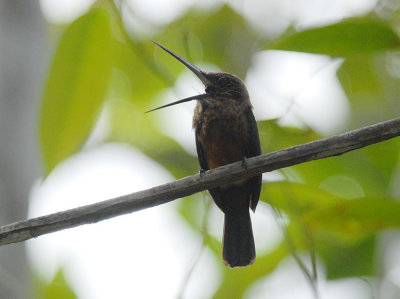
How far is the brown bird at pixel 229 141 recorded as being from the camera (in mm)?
3588

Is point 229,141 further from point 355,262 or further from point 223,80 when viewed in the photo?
point 355,262

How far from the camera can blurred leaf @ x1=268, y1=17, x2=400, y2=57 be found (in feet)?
6.90

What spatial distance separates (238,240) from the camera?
147 inches

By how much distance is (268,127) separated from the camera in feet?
7.60

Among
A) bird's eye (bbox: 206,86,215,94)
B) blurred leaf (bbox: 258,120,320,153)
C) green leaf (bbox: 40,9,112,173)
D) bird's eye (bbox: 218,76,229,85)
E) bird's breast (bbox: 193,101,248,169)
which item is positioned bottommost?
blurred leaf (bbox: 258,120,320,153)

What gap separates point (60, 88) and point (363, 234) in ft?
4.00

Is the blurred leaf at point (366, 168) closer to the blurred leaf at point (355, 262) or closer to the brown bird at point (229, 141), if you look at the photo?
the blurred leaf at point (355, 262)

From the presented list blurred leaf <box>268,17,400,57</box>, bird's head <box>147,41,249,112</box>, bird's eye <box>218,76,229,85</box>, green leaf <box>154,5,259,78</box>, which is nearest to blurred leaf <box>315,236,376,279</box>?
blurred leaf <box>268,17,400,57</box>

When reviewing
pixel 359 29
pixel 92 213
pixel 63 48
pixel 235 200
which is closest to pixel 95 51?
pixel 63 48

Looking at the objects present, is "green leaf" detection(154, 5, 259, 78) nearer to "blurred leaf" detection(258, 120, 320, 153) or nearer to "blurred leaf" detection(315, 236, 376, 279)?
"blurred leaf" detection(258, 120, 320, 153)

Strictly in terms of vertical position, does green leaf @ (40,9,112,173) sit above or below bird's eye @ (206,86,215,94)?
below

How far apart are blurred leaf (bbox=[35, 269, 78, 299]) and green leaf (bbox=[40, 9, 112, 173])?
622mm

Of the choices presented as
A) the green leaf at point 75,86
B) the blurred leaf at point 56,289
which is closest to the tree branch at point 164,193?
the green leaf at point 75,86

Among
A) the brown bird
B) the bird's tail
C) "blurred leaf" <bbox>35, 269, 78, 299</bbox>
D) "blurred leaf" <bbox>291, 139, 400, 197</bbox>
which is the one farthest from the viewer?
the brown bird
